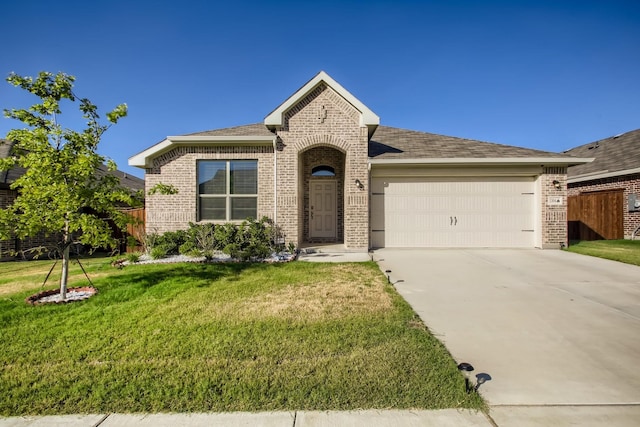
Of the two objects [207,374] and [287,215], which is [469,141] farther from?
[207,374]

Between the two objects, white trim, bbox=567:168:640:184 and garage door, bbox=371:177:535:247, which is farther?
white trim, bbox=567:168:640:184

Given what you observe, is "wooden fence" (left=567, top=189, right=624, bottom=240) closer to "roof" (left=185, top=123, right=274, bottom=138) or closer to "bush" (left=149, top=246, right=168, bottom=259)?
"roof" (left=185, top=123, right=274, bottom=138)

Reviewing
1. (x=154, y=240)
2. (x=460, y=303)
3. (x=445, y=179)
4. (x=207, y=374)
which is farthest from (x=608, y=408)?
(x=154, y=240)

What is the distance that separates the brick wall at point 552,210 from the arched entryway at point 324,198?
6781mm

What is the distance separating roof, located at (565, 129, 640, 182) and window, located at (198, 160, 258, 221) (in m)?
15.0

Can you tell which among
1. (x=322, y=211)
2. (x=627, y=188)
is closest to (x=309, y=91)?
(x=322, y=211)

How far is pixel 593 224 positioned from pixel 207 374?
54.2 ft

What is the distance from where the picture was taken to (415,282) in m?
5.98

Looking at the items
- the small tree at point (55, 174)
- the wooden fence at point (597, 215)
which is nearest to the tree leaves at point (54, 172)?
the small tree at point (55, 174)

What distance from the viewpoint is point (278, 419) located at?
2.22 m

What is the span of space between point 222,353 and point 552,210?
1104cm

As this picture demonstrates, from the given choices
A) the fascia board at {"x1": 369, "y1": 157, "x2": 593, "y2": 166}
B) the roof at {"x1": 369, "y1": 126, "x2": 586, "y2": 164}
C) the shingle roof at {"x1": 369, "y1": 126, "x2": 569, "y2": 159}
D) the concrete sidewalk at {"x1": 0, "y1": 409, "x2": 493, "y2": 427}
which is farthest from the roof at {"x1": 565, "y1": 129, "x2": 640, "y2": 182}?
the concrete sidewalk at {"x1": 0, "y1": 409, "x2": 493, "y2": 427}

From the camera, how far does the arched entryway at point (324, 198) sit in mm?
11789

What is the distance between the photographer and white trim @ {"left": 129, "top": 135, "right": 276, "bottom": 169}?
9.28 meters
